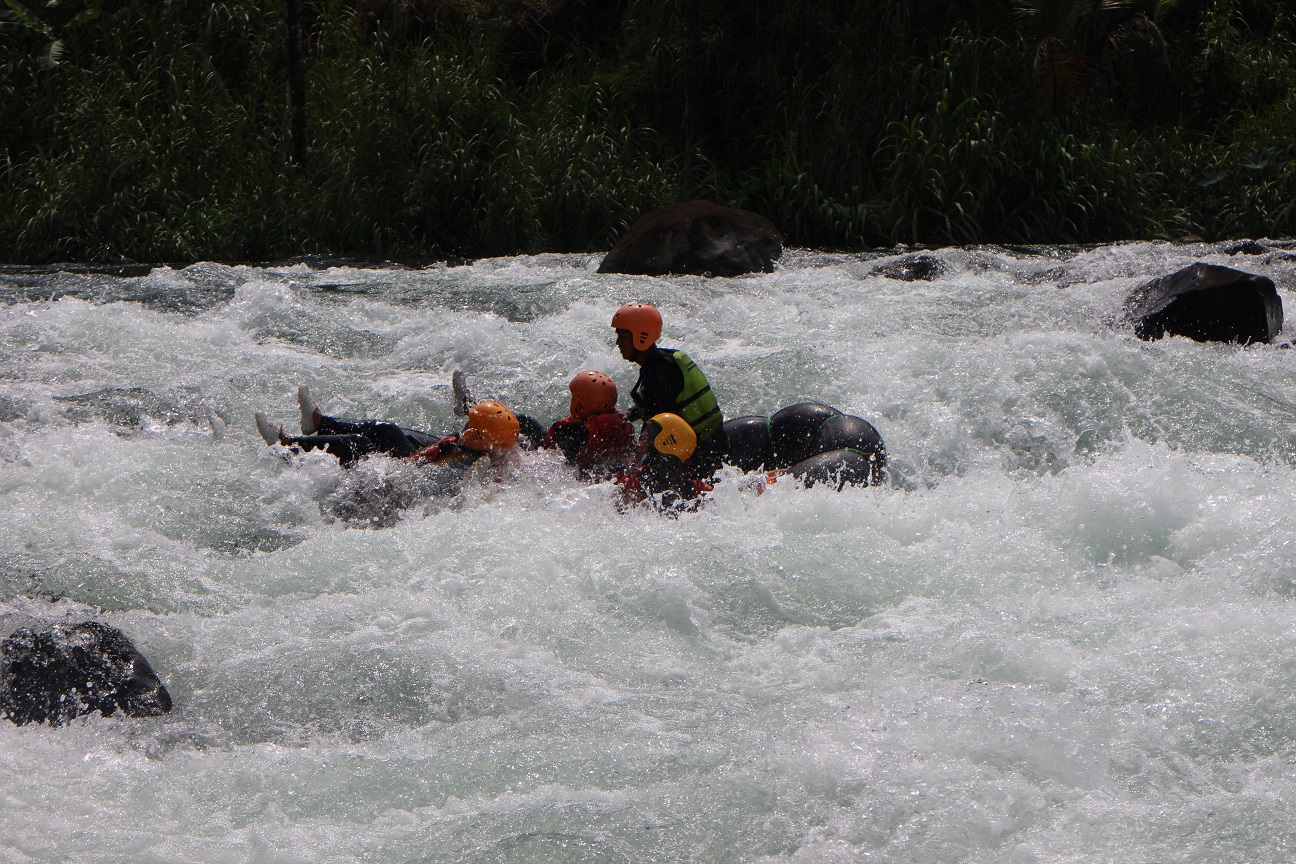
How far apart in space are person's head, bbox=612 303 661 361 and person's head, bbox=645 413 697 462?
58cm

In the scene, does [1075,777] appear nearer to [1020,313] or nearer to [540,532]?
[540,532]

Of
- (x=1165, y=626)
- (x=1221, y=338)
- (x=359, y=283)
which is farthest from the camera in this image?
(x=359, y=283)

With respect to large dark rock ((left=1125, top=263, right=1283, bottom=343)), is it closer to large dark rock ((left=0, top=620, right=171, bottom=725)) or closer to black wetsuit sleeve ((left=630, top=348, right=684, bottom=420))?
black wetsuit sleeve ((left=630, top=348, right=684, bottom=420))

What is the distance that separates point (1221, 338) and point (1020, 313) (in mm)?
1172

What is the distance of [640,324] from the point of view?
593 centimetres

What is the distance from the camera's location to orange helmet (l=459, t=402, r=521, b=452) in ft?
18.5

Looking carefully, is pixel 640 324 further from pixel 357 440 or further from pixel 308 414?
pixel 308 414

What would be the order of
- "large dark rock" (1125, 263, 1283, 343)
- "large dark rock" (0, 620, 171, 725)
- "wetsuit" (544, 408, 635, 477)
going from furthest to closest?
"large dark rock" (1125, 263, 1283, 343), "wetsuit" (544, 408, 635, 477), "large dark rock" (0, 620, 171, 725)

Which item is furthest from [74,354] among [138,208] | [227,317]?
[138,208]

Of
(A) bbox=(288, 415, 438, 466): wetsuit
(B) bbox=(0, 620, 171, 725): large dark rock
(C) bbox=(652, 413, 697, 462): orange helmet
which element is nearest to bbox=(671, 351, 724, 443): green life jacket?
(C) bbox=(652, 413, 697, 462): orange helmet

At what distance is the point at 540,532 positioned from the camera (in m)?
5.05

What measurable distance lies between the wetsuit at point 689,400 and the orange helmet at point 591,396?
0.18 m

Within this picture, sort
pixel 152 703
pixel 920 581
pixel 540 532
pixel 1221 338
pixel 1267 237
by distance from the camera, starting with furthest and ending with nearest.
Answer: pixel 1267 237 < pixel 1221 338 < pixel 540 532 < pixel 920 581 < pixel 152 703

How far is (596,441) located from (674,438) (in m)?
0.42
